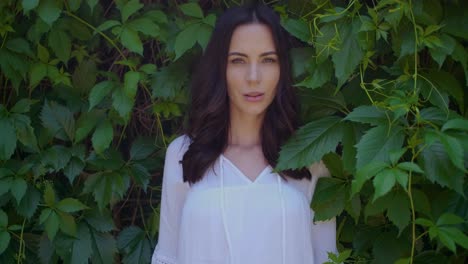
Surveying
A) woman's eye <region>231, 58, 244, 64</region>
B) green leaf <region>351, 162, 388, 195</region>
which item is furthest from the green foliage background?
woman's eye <region>231, 58, 244, 64</region>

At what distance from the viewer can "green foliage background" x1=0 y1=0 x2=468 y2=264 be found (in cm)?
149

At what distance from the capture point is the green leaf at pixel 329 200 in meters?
1.68

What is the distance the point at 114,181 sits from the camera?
1923 mm

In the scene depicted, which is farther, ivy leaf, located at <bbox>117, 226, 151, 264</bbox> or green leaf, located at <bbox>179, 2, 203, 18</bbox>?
ivy leaf, located at <bbox>117, 226, 151, 264</bbox>

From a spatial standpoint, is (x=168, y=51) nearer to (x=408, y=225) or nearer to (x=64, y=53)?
(x=64, y=53)

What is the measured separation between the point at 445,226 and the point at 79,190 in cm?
109

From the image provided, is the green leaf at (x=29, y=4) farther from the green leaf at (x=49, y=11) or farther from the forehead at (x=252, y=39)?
the forehead at (x=252, y=39)

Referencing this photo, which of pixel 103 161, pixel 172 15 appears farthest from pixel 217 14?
pixel 103 161

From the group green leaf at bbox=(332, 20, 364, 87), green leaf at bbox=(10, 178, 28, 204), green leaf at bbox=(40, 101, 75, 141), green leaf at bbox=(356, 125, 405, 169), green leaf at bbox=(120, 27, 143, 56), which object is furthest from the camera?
green leaf at bbox=(40, 101, 75, 141)

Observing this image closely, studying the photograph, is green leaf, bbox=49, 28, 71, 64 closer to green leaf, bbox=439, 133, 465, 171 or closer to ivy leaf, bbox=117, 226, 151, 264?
ivy leaf, bbox=117, 226, 151, 264

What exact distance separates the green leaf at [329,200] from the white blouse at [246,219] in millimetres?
Answer: 31

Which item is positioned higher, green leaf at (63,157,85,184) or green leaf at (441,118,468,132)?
green leaf at (441,118,468,132)

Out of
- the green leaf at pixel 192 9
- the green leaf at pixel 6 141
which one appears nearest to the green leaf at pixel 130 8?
the green leaf at pixel 192 9

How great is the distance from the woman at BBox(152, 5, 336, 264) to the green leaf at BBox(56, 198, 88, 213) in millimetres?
276
